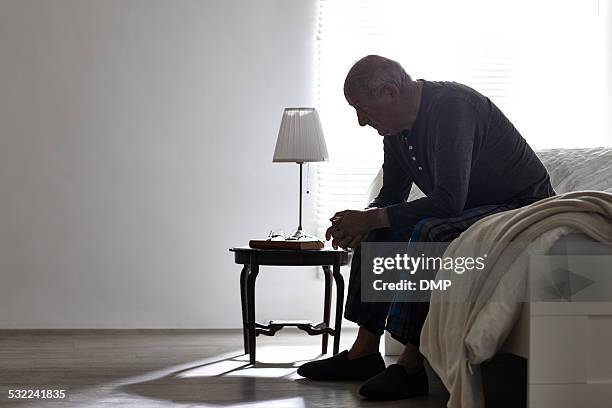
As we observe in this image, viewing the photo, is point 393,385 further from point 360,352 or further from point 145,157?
point 145,157

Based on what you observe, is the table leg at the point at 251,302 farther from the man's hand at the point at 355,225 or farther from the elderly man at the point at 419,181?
the man's hand at the point at 355,225

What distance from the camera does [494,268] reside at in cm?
198

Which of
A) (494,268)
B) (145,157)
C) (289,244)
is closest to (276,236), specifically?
(289,244)

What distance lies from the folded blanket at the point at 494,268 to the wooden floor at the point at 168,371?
1.40 feet

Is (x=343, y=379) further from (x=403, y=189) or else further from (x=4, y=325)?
(x=4, y=325)

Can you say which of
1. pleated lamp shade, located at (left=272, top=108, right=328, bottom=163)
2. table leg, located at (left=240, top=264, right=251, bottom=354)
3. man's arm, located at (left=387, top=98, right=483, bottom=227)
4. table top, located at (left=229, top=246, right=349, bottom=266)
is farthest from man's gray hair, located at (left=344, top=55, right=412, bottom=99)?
table leg, located at (left=240, top=264, right=251, bottom=354)

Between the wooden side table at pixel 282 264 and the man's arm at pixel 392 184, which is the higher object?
the man's arm at pixel 392 184

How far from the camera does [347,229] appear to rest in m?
2.59

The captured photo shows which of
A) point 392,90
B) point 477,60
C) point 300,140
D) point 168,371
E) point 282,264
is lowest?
point 168,371

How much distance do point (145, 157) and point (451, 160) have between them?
2.08 m

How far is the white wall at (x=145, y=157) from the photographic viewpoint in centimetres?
406

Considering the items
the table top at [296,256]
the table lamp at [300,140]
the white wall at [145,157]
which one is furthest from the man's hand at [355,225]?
the white wall at [145,157]

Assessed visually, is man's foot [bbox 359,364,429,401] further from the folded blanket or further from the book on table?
the book on table

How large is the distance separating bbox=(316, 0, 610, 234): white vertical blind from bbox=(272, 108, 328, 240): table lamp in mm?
811
